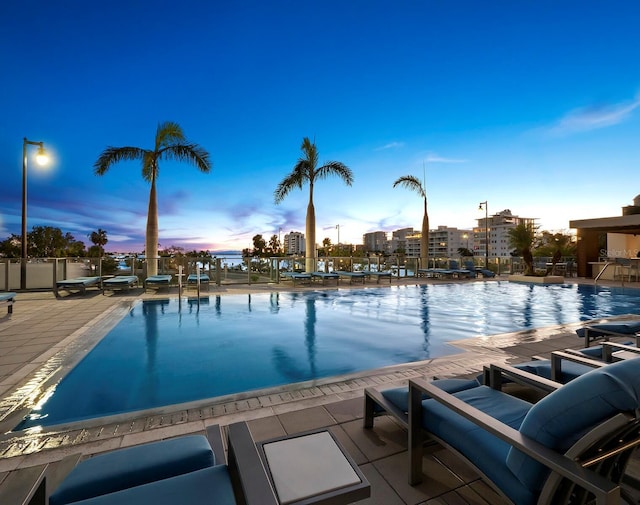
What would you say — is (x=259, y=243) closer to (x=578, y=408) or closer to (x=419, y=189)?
(x=419, y=189)

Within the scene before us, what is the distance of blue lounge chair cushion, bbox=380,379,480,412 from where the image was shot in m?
1.87

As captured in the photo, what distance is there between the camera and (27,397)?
288 centimetres

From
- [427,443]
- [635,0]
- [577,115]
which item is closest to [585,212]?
[577,115]

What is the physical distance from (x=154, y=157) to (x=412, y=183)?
471 inches

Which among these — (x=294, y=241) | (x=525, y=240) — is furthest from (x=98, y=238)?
(x=525, y=240)

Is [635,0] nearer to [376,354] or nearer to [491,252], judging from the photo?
[376,354]

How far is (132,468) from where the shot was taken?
4.08ft

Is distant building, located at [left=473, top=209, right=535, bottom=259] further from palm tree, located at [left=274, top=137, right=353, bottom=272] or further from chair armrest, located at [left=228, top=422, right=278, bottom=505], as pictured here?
chair armrest, located at [left=228, top=422, right=278, bottom=505]

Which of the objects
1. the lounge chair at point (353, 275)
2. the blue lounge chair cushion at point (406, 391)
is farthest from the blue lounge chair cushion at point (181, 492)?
the lounge chair at point (353, 275)

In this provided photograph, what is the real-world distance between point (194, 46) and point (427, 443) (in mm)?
13504

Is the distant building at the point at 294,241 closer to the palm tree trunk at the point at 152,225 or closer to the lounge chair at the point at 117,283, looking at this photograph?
the palm tree trunk at the point at 152,225

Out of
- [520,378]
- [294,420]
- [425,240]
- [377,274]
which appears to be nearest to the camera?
[520,378]

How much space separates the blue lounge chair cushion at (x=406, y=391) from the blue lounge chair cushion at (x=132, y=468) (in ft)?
3.59

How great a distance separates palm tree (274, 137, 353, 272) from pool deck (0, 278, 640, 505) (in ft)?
31.2
